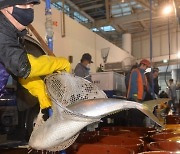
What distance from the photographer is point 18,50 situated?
Answer: 151 cm

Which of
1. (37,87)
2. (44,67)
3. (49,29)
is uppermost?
(49,29)

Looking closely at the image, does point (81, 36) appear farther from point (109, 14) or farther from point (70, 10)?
point (109, 14)

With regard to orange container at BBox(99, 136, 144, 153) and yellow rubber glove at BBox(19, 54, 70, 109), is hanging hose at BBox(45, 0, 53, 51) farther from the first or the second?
orange container at BBox(99, 136, 144, 153)

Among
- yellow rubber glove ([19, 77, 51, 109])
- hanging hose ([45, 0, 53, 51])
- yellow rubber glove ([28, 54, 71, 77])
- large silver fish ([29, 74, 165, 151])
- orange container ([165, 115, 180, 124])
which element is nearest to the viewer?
large silver fish ([29, 74, 165, 151])

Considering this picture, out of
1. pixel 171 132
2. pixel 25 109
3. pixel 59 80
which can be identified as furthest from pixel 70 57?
pixel 59 80

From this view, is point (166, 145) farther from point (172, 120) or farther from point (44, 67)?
point (172, 120)

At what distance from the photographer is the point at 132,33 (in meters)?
12.7

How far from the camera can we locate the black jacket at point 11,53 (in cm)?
149

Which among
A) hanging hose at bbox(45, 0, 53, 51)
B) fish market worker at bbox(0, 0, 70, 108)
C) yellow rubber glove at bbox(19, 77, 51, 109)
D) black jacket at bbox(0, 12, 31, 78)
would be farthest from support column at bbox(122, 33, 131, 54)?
black jacket at bbox(0, 12, 31, 78)

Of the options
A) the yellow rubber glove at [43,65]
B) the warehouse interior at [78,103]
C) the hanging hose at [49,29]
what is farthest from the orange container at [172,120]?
the yellow rubber glove at [43,65]

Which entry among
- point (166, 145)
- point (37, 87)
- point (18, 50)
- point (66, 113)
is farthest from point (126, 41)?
point (66, 113)

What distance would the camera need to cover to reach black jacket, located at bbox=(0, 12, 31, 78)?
4.89ft

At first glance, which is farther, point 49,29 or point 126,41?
point 126,41

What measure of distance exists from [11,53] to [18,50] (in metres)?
0.04
